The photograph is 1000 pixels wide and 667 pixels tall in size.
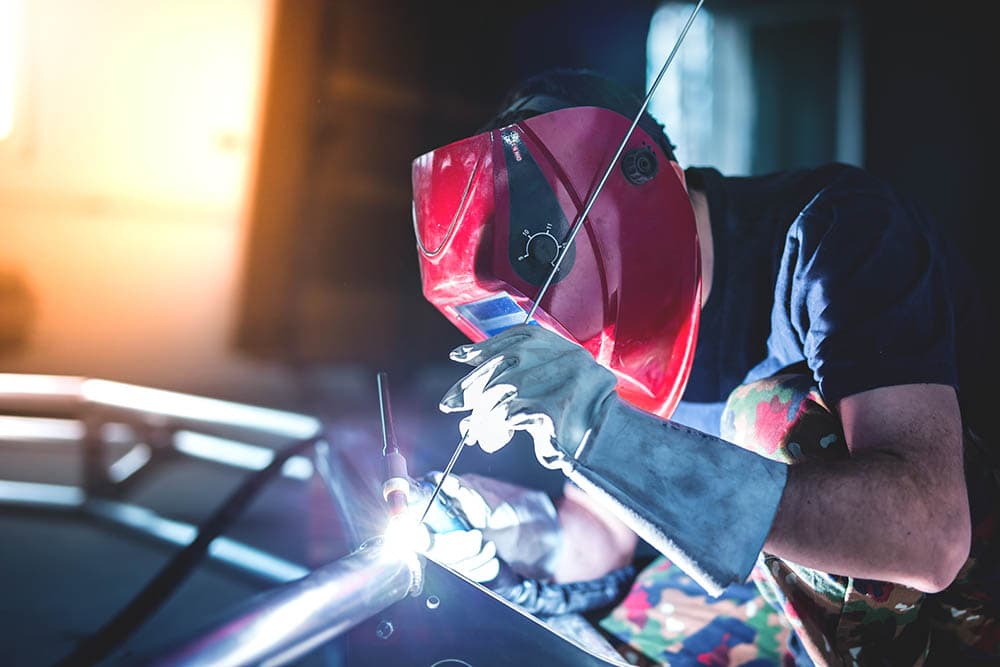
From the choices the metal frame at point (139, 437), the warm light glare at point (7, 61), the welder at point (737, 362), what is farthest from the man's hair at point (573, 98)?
the warm light glare at point (7, 61)

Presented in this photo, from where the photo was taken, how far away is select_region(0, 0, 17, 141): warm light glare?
11.9ft

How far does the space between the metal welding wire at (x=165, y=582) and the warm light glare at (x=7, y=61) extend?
134 inches

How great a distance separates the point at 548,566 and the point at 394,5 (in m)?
2.12

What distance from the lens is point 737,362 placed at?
1.21 m

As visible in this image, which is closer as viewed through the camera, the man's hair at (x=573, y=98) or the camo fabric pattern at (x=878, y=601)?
the camo fabric pattern at (x=878, y=601)

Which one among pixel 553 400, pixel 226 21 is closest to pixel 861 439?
pixel 553 400

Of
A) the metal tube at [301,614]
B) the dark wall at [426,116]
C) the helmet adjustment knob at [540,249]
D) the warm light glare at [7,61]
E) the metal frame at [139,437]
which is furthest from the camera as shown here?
the warm light glare at [7,61]

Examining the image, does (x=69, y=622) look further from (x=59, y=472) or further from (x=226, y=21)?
(x=226, y=21)

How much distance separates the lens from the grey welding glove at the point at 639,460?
2.47ft

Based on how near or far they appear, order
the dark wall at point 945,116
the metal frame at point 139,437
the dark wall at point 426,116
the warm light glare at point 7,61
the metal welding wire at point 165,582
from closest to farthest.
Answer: the metal welding wire at point 165,582
the dark wall at point 426,116
the metal frame at point 139,437
the dark wall at point 945,116
the warm light glare at point 7,61

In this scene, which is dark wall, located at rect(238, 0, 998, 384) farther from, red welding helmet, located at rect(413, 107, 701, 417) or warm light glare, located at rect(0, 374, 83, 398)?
warm light glare, located at rect(0, 374, 83, 398)

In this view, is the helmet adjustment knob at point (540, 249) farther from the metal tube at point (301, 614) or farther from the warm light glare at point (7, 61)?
the warm light glare at point (7, 61)

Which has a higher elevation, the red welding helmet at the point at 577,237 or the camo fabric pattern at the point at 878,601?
the red welding helmet at the point at 577,237

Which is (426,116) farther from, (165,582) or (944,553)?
(944,553)
